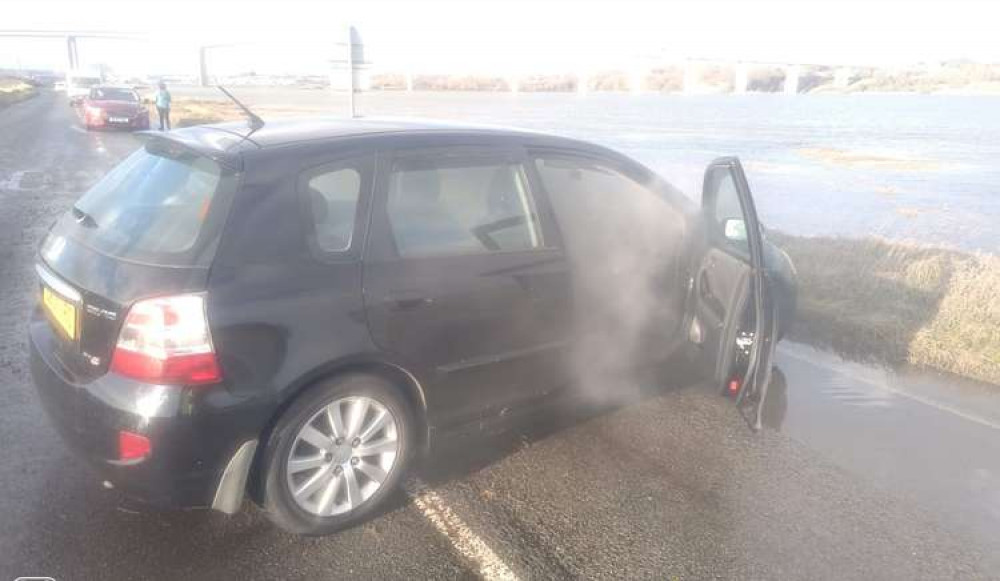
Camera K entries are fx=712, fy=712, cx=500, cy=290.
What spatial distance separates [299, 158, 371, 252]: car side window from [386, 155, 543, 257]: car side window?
153mm

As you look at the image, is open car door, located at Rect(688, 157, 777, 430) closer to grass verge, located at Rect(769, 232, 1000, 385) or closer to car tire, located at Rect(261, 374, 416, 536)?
car tire, located at Rect(261, 374, 416, 536)

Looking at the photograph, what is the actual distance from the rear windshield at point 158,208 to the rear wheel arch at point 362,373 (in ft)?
2.03

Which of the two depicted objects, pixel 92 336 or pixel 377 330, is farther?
pixel 377 330

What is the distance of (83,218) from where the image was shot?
10.3 feet

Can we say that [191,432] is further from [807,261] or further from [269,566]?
[807,261]

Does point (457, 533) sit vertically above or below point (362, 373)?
below

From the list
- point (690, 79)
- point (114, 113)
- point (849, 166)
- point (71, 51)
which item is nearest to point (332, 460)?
point (114, 113)

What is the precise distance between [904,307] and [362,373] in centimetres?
509

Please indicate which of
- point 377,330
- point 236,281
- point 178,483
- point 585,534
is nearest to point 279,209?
point 236,281

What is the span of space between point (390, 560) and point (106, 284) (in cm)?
151

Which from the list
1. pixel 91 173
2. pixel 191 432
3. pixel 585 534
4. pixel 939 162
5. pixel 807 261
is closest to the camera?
pixel 191 432

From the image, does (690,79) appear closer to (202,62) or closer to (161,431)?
(202,62)

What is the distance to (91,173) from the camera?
13.1 m

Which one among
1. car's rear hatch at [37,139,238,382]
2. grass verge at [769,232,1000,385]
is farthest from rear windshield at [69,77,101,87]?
car's rear hatch at [37,139,238,382]
